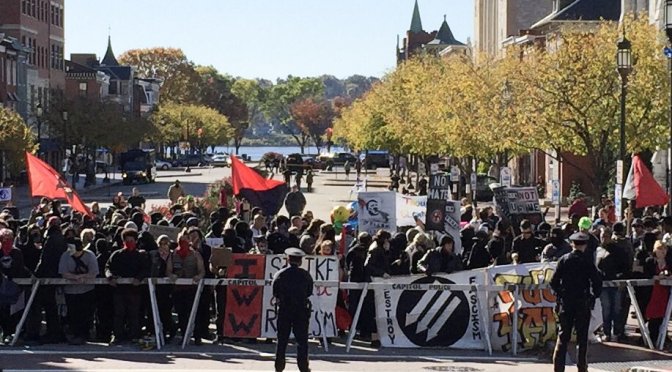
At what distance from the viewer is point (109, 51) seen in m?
168

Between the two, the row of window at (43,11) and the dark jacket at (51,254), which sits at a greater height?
the row of window at (43,11)

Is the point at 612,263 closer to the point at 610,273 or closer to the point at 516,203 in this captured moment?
the point at 610,273

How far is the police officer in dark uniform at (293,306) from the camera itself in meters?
16.9

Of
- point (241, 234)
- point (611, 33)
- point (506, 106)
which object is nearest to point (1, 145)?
point (506, 106)

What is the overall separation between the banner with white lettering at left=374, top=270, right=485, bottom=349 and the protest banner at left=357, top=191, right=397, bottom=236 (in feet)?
24.1

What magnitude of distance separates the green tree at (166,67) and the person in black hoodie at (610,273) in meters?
163

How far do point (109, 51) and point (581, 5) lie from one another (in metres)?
104

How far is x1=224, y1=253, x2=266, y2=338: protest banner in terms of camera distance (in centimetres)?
2058

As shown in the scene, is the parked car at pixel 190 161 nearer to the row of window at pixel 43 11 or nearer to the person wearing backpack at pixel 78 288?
the row of window at pixel 43 11

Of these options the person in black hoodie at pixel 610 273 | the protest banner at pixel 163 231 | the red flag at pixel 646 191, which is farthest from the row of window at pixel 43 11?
the person in black hoodie at pixel 610 273

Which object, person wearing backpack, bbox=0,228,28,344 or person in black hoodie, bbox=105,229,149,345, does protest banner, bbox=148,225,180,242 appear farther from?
person wearing backpack, bbox=0,228,28,344

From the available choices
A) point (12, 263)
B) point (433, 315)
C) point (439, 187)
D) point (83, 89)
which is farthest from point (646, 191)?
point (83, 89)

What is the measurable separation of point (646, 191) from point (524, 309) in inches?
367

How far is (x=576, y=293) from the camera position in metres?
17.3
